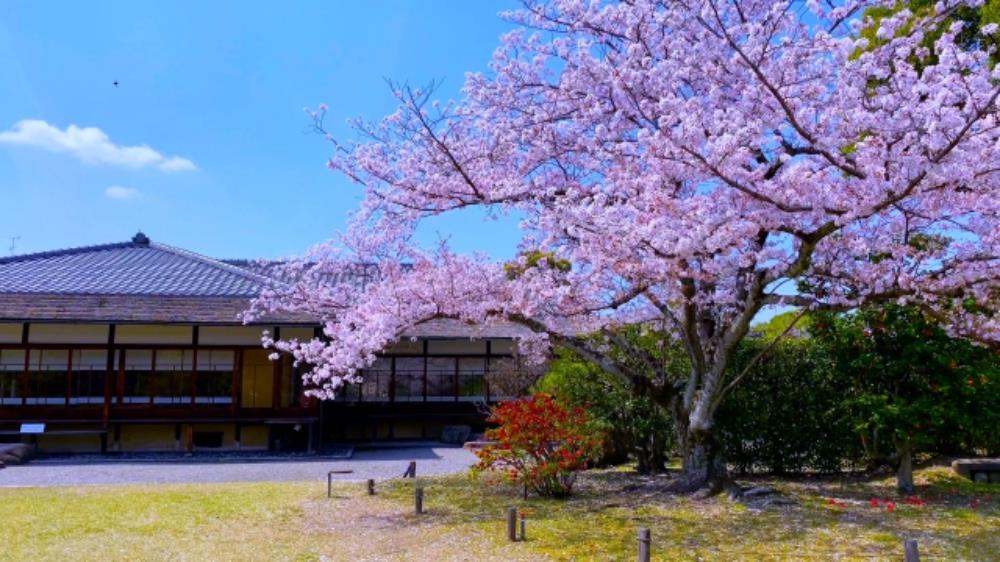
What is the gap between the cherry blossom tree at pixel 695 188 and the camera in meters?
5.93

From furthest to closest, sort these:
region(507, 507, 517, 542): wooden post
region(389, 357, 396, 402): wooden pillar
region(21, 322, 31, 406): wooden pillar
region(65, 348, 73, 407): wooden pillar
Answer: region(389, 357, 396, 402): wooden pillar, region(65, 348, 73, 407): wooden pillar, region(21, 322, 31, 406): wooden pillar, region(507, 507, 517, 542): wooden post

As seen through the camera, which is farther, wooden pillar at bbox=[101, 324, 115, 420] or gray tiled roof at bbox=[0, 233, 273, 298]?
gray tiled roof at bbox=[0, 233, 273, 298]

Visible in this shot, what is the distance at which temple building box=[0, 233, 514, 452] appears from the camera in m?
14.9

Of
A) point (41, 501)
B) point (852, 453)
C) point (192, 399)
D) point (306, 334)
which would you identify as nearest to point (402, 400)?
point (306, 334)

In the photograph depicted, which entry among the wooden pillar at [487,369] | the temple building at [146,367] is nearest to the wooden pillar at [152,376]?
the temple building at [146,367]

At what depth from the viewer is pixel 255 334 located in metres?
15.9

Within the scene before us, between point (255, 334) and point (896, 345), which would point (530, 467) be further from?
point (255, 334)

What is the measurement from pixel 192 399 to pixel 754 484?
37.3 feet

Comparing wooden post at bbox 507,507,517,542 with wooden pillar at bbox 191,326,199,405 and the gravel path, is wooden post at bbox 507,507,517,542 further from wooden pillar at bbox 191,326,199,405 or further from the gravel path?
wooden pillar at bbox 191,326,199,405

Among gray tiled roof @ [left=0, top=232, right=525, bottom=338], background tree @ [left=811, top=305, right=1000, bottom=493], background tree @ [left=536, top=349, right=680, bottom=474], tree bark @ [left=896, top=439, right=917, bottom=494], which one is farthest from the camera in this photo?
gray tiled roof @ [left=0, top=232, right=525, bottom=338]

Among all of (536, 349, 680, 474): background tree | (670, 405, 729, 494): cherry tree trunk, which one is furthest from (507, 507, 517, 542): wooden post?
(536, 349, 680, 474): background tree

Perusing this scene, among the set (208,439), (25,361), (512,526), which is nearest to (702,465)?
(512,526)

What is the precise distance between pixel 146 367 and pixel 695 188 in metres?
12.9

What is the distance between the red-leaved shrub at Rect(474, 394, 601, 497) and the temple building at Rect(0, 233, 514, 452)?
7432 millimetres
